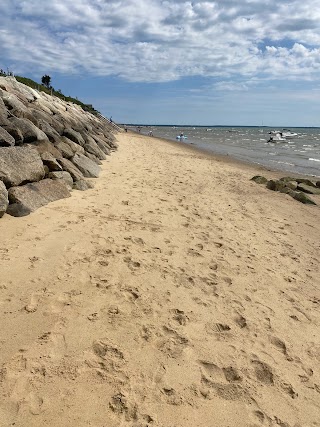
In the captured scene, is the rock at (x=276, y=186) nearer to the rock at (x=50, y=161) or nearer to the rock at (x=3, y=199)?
the rock at (x=50, y=161)

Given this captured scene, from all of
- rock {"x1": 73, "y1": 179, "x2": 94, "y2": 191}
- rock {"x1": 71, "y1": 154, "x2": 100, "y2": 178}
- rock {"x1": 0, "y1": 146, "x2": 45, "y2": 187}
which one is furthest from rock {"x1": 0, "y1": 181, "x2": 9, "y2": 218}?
A: rock {"x1": 71, "y1": 154, "x2": 100, "y2": 178}

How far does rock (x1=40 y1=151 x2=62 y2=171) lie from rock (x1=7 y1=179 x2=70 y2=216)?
1.72 feet

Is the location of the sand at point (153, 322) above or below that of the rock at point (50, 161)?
below

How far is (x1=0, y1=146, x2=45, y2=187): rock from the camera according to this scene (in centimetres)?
666

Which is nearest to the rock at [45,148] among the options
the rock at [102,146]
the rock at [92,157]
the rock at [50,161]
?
the rock at [50,161]

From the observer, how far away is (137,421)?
275 centimetres

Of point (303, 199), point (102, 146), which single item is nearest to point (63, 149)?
point (102, 146)

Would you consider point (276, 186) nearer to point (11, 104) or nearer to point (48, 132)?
point (48, 132)

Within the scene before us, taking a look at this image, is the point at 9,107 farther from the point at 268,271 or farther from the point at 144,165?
the point at 268,271

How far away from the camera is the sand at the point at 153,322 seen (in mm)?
2945

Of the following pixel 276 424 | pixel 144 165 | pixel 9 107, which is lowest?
pixel 276 424

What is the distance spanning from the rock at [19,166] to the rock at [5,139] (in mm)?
362

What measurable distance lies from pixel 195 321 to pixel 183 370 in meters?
0.85

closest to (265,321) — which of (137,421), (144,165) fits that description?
(137,421)
